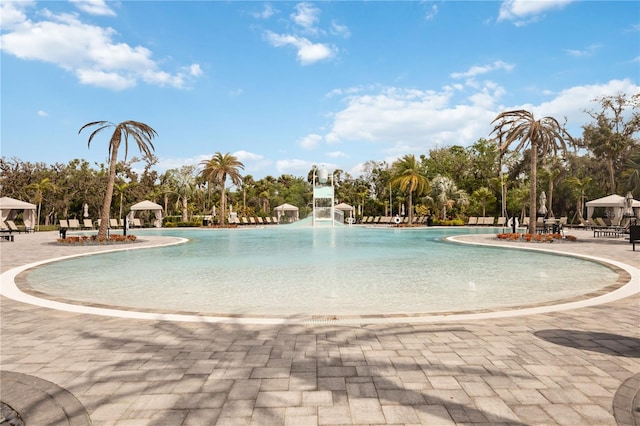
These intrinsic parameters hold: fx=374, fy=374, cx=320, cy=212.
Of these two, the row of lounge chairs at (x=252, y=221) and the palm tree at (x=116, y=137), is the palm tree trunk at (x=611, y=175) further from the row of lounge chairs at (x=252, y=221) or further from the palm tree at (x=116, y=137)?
the palm tree at (x=116, y=137)

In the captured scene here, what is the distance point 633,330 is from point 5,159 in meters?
54.0

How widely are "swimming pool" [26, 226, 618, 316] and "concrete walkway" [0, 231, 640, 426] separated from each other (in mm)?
1372

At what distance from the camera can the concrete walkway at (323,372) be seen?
9.04ft

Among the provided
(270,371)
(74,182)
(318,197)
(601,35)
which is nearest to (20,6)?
(270,371)

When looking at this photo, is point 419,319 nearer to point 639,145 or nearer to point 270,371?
point 270,371

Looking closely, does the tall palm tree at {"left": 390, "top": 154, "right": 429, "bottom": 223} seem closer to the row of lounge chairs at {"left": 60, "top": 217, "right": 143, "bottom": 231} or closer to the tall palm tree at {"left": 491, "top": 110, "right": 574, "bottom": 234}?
the tall palm tree at {"left": 491, "top": 110, "right": 574, "bottom": 234}

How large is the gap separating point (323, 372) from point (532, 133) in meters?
21.4

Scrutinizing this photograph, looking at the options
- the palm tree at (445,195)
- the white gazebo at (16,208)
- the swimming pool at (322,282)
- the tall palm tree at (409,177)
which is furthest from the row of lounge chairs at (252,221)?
the swimming pool at (322,282)

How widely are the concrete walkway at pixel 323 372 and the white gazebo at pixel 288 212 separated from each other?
44.7 metres

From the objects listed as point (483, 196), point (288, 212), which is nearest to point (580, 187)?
point (483, 196)

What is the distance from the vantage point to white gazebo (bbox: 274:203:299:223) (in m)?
50.0

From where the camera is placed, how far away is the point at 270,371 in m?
3.49

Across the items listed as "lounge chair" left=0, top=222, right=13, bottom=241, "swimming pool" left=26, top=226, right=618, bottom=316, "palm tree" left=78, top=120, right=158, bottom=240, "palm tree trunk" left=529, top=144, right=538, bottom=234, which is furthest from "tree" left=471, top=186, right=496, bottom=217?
"lounge chair" left=0, top=222, right=13, bottom=241

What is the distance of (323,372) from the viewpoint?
137 inches
